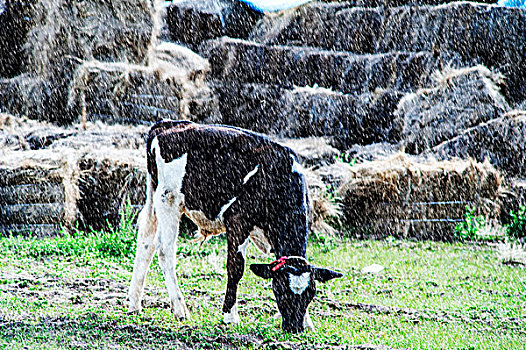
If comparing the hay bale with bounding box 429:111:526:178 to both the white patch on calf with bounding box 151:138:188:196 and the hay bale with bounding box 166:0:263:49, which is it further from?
the hay bale with bounding box 166:0:263:49

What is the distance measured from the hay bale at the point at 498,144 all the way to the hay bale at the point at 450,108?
0.73 metres

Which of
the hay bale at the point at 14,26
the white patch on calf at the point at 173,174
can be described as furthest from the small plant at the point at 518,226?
the hay bale at the point at 14,26

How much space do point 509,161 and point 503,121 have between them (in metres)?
0.83

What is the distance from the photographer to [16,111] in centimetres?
1166

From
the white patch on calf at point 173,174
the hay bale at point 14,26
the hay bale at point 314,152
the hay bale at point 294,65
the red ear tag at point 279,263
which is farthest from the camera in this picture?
the hay bale at point 294,65

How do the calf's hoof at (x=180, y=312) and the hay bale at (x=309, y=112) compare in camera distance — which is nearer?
the calf's hoof at (x=180, y=312)

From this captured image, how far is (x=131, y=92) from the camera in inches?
455

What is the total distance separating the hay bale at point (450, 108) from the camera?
12391mm

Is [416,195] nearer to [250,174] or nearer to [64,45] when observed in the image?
[250,174]

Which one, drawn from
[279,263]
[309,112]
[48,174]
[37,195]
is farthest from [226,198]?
[309,112]

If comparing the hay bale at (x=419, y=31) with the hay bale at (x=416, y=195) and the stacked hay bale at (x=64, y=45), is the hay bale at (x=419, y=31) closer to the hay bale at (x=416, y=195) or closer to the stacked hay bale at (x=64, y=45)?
the hay bale at (x=416, y=195)

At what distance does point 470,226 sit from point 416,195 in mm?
1014

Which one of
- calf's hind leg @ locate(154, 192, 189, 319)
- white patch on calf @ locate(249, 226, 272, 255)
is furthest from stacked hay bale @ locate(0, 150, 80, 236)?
white patch on calf @ locate(249, 226, 272, 255)

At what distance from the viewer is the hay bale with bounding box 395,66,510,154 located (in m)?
12.4
